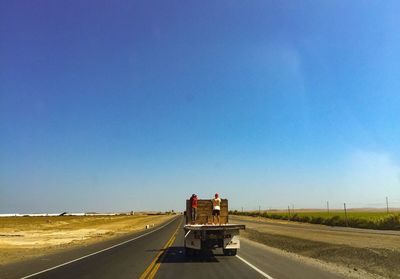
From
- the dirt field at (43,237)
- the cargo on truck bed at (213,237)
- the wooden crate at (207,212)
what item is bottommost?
the dirt field at (43,237)

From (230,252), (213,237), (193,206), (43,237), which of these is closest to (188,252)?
(230,252)

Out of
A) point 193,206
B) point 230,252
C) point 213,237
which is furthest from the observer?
point 193,206

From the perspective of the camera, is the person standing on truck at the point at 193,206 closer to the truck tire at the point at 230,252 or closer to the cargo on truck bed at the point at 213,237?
the cargo on truck bed at the point at 213,237

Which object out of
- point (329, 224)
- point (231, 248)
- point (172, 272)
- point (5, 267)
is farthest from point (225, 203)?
point (329, 224)

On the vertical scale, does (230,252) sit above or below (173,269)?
above

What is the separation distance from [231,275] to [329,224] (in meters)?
55.6

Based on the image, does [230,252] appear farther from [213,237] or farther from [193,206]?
[193,206]

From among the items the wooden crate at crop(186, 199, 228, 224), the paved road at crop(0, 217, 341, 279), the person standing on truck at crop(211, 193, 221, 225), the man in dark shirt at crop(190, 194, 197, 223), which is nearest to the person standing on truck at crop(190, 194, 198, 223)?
the man in dark shirt at crop(190, 194, 197, 223)

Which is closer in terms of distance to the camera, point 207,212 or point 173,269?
point 173,269

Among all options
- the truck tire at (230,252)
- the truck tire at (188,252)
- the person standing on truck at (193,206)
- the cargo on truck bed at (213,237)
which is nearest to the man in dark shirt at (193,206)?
the person standing on truck at (193,206)

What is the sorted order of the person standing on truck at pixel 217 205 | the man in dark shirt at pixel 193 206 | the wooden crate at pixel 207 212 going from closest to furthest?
the person standing on truck at pixel 217 205
the man in dark shirt at pixel 193 206
the wooden crate at pixel 207 212

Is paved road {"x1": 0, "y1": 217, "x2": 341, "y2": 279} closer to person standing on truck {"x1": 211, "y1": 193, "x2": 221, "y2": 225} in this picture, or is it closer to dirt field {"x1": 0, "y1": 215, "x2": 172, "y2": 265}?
person standing on truck {"x1": 211, "y1": 193, "x2": 221, "y2": 225}

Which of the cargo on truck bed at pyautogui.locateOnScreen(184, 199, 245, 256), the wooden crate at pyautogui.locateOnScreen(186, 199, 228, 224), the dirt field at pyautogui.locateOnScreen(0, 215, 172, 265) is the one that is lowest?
the dirt field at pyautogui.locateOnScreen(0, 215, 172, 265)

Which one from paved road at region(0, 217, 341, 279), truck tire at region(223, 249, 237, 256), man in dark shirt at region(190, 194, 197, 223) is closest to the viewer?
paved road at region(0, 217, 341, 279)
